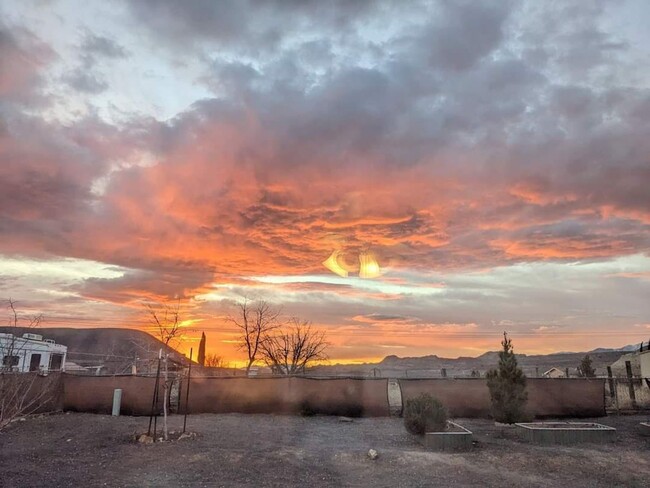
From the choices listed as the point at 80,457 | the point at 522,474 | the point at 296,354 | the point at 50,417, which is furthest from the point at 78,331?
the point at 522,474

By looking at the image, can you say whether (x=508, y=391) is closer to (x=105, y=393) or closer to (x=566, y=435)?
(x=566, y=435)

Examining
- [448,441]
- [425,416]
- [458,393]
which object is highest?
[458,393]

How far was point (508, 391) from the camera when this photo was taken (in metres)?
17.0

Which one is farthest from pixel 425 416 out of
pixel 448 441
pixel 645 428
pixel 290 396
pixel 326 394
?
pixel 645 428

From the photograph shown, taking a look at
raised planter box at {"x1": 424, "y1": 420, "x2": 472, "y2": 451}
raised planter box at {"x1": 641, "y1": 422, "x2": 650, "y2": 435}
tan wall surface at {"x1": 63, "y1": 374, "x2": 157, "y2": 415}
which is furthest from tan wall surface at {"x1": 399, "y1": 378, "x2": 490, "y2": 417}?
tan wall surface at {"x1": 63, "y1": 374, "x2": 157, "y2": 415}

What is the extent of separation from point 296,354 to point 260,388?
19.0 meters

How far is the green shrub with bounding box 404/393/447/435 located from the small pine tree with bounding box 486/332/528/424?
3.86m

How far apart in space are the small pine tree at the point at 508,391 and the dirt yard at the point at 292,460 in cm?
129

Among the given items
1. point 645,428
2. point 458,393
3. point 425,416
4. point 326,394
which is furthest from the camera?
point 326,394

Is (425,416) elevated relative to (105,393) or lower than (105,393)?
lower

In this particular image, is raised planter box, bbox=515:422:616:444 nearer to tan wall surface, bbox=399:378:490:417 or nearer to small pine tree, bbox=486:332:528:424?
small pine tree, bbox=486:332:528:424

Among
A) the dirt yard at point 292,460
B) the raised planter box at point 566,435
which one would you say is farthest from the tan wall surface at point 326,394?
the raised planter box at point 566,435

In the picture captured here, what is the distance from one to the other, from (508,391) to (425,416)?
178 inches

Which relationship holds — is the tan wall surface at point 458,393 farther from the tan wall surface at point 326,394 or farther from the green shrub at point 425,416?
the green shrub at point 425,416
